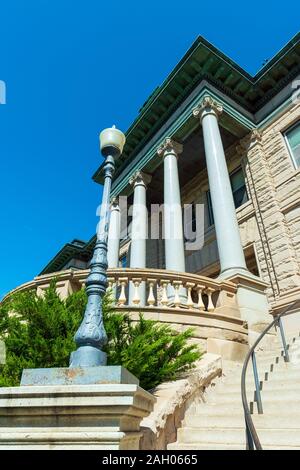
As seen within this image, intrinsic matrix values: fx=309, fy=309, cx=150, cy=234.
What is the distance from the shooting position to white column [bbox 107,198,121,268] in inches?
645

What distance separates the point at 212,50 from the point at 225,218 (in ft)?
29.4

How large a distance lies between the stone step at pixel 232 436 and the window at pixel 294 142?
37.7 feet

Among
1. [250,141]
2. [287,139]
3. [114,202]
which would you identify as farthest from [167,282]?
[114,202]

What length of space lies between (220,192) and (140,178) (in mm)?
7404

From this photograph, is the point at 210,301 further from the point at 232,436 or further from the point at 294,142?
the point at 294,142

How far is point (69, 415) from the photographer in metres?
2.39

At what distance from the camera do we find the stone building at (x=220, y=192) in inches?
314

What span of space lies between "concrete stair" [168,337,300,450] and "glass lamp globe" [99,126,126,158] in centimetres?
421

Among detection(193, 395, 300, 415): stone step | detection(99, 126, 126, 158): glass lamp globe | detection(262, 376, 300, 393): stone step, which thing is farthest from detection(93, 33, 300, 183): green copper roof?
detection(193, 395, 300, 415): stone step

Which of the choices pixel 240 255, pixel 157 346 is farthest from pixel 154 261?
pixel 157 346

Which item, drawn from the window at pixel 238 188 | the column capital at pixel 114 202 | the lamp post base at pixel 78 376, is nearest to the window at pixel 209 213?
the window at pixel 238 188
